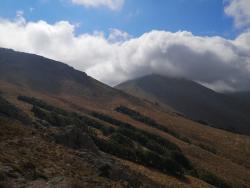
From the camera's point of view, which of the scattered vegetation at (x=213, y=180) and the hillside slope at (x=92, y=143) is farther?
the scattered vegetation at (x=213, y=180)

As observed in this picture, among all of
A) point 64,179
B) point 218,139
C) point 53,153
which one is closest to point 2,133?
point 53,153

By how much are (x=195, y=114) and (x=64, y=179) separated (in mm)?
179279

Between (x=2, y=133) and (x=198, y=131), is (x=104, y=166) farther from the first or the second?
(x=198, y=131)

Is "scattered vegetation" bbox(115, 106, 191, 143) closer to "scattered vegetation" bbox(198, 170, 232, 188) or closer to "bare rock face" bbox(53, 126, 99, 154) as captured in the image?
"scattered vegetation" bbox(198, 170, 232, 188)

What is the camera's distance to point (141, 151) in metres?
40.2

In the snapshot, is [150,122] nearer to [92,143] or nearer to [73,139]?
[92,143]

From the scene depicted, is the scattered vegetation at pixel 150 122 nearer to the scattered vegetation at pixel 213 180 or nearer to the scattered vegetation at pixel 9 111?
the scattered vegetation at pixel 213 180

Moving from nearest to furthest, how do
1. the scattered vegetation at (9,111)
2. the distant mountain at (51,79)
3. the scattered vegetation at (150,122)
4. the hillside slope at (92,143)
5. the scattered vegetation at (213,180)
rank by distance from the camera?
the hillside slope at (92,143)
the scattered vegetation at (9,111)
the scattered vegetation at (213,180)
the scattered vegetation at (150,122)
the distant mountain at (51,79)

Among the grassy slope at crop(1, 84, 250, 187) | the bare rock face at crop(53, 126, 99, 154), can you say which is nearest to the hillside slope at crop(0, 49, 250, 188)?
the bare rock face at crop(53, 126, 99, 154)

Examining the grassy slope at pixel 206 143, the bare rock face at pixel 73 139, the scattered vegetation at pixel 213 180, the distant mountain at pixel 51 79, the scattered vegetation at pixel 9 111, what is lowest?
the scattered vegetation at pixel 213 180

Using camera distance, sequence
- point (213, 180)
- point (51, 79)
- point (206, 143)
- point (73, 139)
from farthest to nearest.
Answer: point (51, 79)
point (206, 143)
point (213, 180)
point (73, 139)

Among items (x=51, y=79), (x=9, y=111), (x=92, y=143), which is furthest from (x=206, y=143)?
(x=9, y=111)

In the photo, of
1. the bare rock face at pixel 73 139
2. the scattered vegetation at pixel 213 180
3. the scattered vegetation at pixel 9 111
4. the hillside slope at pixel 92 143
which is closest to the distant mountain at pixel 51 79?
the hillside slope at pixel 92 143

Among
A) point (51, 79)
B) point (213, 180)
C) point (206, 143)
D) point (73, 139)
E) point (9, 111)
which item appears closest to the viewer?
point (73, 139)
